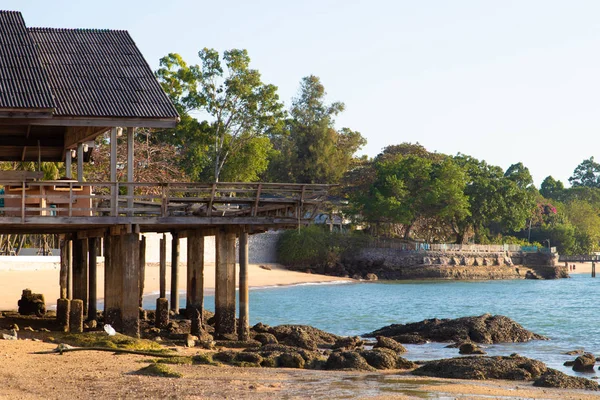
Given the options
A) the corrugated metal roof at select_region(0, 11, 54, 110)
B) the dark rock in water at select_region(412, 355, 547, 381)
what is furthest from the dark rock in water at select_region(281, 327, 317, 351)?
the corrugated metal roof at select_region(0, 11, 54, 110)

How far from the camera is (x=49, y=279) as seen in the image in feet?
133

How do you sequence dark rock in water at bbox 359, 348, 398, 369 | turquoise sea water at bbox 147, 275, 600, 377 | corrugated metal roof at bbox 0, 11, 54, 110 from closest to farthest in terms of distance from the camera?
corrugated metal roof at bbox 0, 11, 54, 110 < dark rock in water at bbox 359, 348, 398, 369 < turquoise sea water at bbox 147, 275, 600, 377

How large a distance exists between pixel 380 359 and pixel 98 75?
29.0ft

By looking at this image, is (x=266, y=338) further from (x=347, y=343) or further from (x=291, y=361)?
(x=291, y=361)

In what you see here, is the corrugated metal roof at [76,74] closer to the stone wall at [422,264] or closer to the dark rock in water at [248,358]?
the dark rock in water at [248,358]

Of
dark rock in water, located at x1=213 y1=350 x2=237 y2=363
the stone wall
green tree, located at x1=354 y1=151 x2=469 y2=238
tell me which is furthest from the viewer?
the stone wall

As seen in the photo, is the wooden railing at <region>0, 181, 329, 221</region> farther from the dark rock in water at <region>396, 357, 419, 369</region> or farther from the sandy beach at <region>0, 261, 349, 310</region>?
the sandy beach at <region>0, 261, 349, 310</region>

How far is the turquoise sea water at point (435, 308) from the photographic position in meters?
27.5

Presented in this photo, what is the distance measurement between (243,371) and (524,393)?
16.1 ft

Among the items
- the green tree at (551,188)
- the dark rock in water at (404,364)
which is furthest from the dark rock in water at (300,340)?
the green tree at (551,188)

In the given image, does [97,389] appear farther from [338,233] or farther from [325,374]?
[338,233]

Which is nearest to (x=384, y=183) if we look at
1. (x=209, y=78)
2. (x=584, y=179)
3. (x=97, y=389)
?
(x=209, y=78)

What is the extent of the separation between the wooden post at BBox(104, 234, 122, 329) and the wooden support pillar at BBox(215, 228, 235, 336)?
8.03 feet

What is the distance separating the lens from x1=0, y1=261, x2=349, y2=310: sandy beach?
3516cm
